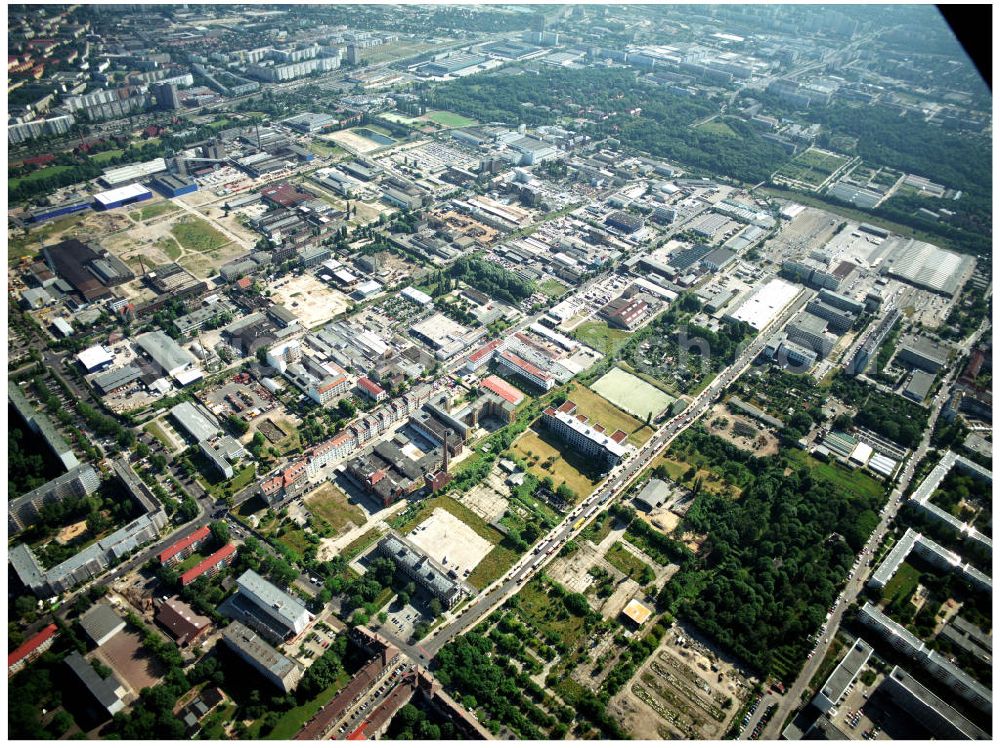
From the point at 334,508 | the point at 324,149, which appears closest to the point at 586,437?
the point at 334,508

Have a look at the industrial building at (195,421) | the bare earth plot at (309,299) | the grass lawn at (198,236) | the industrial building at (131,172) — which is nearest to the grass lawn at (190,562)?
the industrial building at (195,421)

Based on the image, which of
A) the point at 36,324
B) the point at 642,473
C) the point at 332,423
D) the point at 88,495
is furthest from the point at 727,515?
the point at 36,324

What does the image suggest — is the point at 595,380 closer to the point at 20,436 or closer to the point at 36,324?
the point at 20,436

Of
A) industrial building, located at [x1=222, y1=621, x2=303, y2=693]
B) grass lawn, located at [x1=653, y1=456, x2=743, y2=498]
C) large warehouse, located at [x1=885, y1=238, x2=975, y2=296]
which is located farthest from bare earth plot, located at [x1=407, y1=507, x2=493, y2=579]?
large warehouse, located at [x1=885, y1=238, x2=975, y2=296]

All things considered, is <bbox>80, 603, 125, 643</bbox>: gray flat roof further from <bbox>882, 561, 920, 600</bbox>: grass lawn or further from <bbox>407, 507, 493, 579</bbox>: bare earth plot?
<bbox>882, 561, 920, 600</bbox>: grass lawn

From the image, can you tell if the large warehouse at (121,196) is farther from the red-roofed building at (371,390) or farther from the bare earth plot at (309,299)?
the red-roofed building at (371,390)

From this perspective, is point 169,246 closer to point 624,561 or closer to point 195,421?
point 195,421
